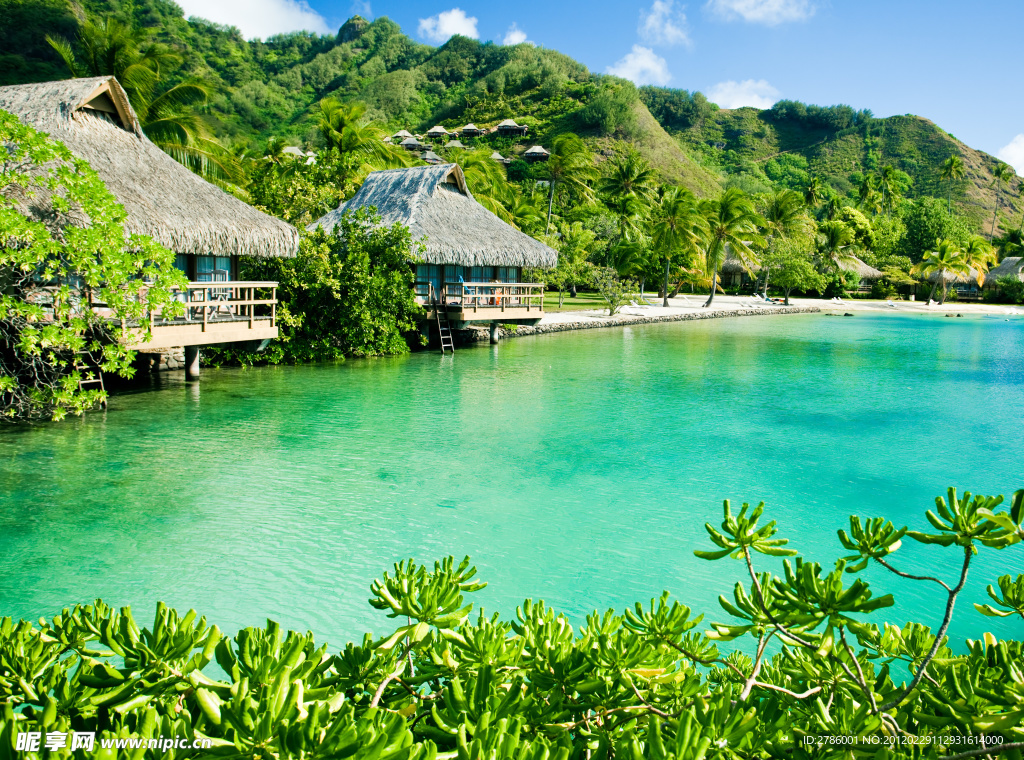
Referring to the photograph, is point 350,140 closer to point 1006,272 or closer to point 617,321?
point 617,321

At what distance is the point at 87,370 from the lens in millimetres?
10430

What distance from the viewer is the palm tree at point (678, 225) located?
94.1 ft

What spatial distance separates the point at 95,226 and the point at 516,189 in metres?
33.0

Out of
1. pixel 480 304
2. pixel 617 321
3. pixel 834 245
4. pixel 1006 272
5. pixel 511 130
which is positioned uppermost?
pixel 511 130

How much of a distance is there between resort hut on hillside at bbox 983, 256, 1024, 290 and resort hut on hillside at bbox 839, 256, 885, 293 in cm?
599

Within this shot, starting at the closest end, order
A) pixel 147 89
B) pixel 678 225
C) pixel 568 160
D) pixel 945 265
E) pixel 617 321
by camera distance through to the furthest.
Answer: pixel 147 89 < pixel 617 321 < pixel 678 225 < pixel 568 160 < pixel 945 265

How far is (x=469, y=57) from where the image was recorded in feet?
290

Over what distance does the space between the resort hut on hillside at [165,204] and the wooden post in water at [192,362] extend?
0.06 feet

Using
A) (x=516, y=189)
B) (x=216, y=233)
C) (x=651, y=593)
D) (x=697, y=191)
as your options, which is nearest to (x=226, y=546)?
(x=651, y=593)

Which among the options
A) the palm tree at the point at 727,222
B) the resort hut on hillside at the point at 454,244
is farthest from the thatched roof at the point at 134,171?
the palm tree at the point at 727,222

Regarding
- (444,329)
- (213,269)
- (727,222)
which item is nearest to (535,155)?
(727,222)

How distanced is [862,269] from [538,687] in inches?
1837

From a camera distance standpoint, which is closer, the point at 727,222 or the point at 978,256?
the point at 727,222

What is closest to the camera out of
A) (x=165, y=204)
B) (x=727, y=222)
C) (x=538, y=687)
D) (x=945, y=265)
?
(x=538, y=687)
